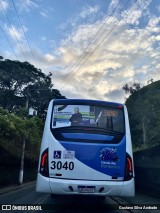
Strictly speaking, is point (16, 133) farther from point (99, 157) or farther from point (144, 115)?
point (144, 115)

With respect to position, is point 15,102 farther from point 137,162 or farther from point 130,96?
point 137,162

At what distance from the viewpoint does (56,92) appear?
61.2 meters

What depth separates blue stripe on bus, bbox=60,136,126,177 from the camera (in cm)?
910

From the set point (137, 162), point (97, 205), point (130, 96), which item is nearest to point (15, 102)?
point (130, 96)

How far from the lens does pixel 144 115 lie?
58.7m

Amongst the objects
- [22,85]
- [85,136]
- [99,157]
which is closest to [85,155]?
[99,157]

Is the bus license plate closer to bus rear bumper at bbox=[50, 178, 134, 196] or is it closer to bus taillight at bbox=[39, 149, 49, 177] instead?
bus rear bumper at bbox=[50, 178, 134, 196]

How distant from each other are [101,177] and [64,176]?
3.39 feet

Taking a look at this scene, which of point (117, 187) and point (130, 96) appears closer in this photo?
point (117, 187)

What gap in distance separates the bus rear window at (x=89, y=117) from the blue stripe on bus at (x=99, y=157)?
0.57 m

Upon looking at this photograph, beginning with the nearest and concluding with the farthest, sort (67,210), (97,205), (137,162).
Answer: (67,210), (97,205), (137,162)

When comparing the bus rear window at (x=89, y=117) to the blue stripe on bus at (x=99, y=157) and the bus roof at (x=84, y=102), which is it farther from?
the blue stripe on bus at (x=99, y=157)

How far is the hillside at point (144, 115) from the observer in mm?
56216

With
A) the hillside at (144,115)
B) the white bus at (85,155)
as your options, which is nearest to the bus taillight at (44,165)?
the white bus at (85,155)
